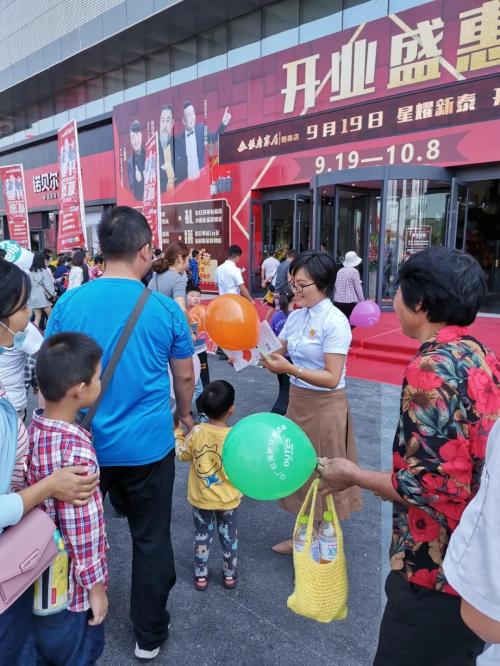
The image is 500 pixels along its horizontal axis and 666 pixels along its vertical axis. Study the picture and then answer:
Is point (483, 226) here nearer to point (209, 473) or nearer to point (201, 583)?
point (209, 473)

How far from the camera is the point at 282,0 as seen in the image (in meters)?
11.7

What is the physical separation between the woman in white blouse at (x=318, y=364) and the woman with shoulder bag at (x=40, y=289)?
598 cm

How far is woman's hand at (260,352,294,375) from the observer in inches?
89.8

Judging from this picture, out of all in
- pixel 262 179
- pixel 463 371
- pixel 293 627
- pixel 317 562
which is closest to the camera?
pixel 463 371

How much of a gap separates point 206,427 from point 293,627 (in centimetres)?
100

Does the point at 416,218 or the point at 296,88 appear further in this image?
the point at 296,88

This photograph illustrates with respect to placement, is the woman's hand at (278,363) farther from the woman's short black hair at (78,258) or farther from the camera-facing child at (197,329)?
the woman's short black hair at (78,258)

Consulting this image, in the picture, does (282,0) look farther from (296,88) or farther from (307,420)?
(307,420)

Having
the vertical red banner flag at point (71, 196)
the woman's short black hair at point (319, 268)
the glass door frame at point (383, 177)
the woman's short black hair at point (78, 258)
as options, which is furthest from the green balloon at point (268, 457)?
the glass door frame at point (383, 177)

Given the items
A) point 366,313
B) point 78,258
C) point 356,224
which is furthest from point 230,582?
point 356,224

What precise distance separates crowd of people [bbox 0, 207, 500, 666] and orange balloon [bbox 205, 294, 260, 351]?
45 centimetres

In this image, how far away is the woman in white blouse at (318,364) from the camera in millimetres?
2291

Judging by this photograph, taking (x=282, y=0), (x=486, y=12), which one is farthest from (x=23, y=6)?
(x=486, y=12)

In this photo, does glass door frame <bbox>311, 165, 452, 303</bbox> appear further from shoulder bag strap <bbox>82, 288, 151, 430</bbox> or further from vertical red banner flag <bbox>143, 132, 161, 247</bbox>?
shoulder bag strap <bbox>82, 288, 151, 430</bbox>
